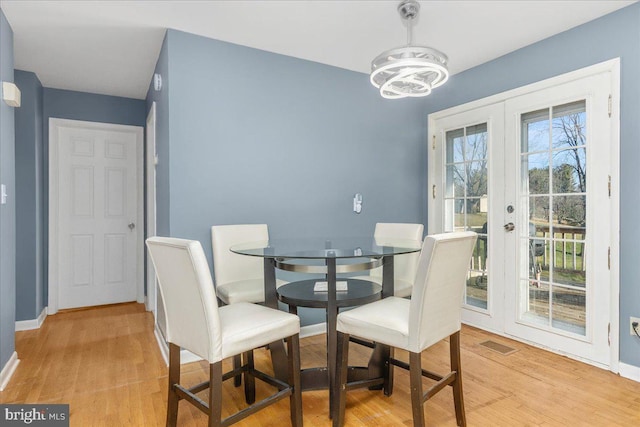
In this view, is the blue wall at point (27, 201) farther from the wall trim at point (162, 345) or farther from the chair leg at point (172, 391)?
the chair leg at point (172, 391)

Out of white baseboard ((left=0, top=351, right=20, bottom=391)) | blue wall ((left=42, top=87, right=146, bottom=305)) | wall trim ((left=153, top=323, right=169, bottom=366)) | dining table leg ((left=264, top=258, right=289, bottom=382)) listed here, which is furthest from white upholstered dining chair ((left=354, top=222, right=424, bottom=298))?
blue wall ((left=42, top=87, right=146, bottom=305))

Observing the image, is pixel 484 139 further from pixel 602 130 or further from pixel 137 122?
pixel 137 122

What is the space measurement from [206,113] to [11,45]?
147cm

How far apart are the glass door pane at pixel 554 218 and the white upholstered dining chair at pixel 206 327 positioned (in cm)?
224

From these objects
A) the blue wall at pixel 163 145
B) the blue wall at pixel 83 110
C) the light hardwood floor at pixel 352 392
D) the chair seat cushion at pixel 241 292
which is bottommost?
the light hardwood floor at pixel 352 392

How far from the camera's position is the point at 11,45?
2.71m

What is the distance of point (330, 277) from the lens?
78.5 inches

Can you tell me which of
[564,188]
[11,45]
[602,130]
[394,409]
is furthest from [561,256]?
[11,45]

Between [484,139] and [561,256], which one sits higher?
[484,139]

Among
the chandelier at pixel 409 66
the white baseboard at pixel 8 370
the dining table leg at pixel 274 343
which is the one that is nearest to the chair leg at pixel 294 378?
the dining table leg at pixel 274 343

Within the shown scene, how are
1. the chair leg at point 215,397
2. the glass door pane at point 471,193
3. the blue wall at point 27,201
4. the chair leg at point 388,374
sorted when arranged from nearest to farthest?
the chair leg at point 215,397 → the chair leg at point 388,374 → the glass door pane at point 471,193 → the blue wall at point 27,201

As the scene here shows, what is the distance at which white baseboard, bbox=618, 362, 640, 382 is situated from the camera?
2375 millimetres

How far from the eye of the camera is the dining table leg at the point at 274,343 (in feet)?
7.01

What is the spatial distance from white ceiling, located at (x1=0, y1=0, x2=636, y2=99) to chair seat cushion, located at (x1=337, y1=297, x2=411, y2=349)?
1934mm
